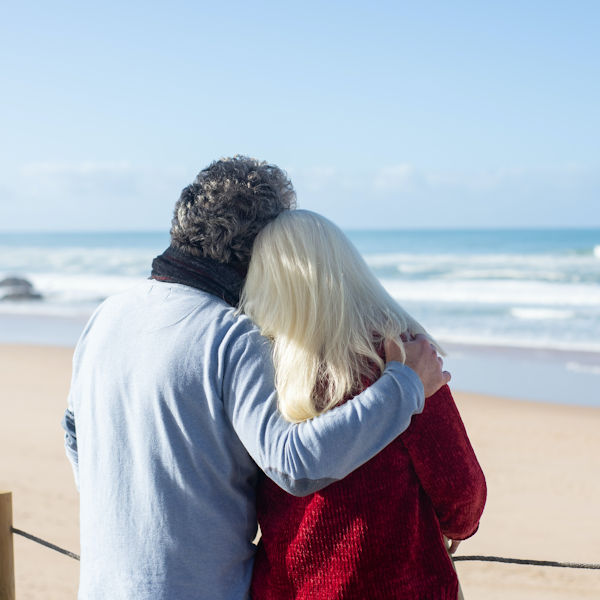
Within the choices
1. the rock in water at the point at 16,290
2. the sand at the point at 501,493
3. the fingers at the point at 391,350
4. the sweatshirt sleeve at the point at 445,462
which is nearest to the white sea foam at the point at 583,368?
the sand at the point at 501,493

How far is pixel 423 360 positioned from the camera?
156 centimetres

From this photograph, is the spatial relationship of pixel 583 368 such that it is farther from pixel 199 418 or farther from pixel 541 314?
pixel 199 418

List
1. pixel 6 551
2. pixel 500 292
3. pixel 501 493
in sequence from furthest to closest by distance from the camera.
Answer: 1. pixel 500 292
2. pixel 501 493
3. pixel 6 551

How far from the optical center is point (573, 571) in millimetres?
→ 4629

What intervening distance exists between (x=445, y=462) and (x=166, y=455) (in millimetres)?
574

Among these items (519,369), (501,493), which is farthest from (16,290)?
(501,493)

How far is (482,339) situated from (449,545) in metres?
11.8

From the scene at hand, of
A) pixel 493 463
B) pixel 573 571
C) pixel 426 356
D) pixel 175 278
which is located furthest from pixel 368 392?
pixel 493 463

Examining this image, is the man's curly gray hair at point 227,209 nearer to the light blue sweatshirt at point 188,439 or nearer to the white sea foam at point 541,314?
the light blue sweatshirt at point 188,439

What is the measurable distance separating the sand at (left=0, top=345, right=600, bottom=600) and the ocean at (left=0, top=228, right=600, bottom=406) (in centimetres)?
130

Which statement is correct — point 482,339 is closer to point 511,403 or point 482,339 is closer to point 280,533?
point 511,403

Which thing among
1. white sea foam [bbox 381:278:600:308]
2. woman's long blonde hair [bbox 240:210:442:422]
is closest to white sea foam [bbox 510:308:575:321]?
white sea foam [bbox 381:278:600:308]

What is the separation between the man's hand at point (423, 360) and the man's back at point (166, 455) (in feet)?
A: 1.01

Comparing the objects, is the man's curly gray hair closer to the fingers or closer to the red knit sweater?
the fingers
